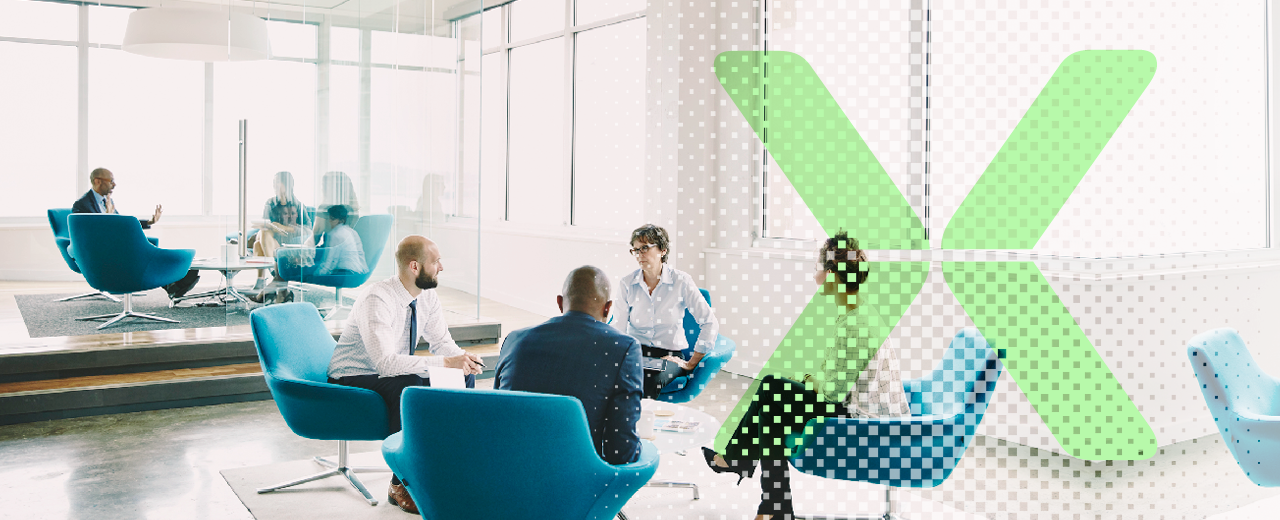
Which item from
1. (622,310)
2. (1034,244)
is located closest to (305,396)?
(622,310)

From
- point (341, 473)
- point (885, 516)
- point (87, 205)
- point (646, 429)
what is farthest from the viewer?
point (87, 205)

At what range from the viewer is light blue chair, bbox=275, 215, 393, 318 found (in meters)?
6.05

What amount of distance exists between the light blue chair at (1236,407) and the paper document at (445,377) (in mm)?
2507

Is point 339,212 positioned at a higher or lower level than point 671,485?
higher

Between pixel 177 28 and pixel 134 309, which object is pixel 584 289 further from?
pixel 134 309

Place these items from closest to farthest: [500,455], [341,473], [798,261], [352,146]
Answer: [500,455], [341,473], [798,261], [352,146]

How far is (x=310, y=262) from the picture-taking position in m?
6.05

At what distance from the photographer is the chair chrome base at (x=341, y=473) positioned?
3.72m

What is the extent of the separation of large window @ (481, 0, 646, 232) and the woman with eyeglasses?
3581 mm

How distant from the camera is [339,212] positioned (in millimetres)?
5980

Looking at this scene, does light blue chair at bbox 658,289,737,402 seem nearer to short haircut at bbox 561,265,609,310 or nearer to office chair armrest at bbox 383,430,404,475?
short haircut at bbox 561,265,609,310

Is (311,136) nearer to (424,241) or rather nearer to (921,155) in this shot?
(424,241)

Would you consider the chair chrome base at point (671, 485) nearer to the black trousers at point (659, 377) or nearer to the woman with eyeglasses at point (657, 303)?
the black trousers at point (659, 377)

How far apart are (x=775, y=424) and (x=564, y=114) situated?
6.43 m
